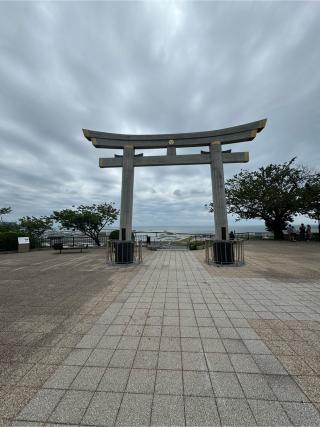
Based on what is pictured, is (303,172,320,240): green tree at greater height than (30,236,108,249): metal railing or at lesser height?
greater

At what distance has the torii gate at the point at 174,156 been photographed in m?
9.27

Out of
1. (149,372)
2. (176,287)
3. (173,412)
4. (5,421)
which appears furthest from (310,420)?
(176,287)

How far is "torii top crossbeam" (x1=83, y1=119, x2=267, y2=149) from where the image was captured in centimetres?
930

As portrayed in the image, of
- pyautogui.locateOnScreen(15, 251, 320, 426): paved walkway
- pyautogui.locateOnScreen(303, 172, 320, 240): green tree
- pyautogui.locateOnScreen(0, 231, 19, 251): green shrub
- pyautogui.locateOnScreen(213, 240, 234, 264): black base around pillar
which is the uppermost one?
pyautogui.locateOnScreen(303, 172, 320, 240): green tree

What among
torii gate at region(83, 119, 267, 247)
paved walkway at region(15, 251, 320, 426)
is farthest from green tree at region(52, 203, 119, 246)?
paved walkway at region(15, 251, 320, 426)

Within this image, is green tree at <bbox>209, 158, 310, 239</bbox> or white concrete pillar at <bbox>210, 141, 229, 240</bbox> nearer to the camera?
white concrete pillar at <bbox>210, 141, 229, 240</bbox>

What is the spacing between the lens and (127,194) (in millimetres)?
9719

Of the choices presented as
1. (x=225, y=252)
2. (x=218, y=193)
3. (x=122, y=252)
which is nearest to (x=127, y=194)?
(x=122, y=252)

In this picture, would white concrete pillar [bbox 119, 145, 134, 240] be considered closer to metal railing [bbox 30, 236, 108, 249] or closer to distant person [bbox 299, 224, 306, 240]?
metal railing [bbox 30, 236, 108, 249]

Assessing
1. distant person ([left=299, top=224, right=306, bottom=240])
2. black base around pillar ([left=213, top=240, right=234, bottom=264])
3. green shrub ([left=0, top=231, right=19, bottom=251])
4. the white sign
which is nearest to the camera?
black base around pillar ([left=213, top=240, right=234, bottom=264])

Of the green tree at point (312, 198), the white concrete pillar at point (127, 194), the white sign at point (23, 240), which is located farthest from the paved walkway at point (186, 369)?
the green tree at point (312, 198)

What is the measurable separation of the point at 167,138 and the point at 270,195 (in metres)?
13.7

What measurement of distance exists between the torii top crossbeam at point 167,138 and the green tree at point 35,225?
9669 mm

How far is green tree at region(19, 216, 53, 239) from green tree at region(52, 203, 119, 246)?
755 millimetres
